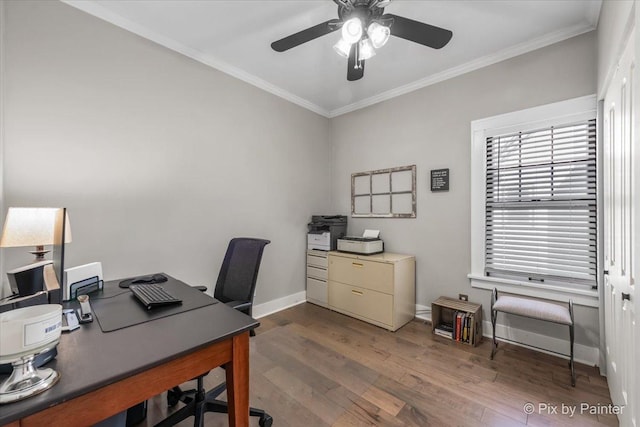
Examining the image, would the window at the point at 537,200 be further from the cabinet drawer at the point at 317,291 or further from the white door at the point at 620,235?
the cabinet drawer at the point at 317,291

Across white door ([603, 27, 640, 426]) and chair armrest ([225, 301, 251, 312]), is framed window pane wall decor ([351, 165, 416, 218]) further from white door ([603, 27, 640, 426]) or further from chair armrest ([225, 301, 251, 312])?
chair armrest ([225, 301, 251, 312])

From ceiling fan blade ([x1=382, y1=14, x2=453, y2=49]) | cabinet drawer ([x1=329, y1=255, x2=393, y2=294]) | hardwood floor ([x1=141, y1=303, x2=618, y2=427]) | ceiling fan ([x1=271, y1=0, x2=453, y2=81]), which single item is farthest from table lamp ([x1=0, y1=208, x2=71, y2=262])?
cabinet drawer ([x1=329, y1=255, x2=393, y2=294])

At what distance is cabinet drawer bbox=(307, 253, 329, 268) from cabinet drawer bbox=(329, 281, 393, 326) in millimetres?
250

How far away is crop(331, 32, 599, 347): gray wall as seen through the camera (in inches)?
84.8

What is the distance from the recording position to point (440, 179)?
110 inches

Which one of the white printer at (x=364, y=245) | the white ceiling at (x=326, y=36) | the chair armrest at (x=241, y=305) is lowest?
the chair armrest at (x=241, y=305)

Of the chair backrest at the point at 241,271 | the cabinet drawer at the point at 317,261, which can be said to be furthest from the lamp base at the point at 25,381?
the cabinet drawer at the point at 317,261

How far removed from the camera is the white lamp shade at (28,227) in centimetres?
135

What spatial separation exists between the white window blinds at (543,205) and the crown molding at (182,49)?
92.7 inches

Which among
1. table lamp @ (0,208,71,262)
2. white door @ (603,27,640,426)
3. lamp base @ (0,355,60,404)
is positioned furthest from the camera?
table lamp @ (0,208,71,262)

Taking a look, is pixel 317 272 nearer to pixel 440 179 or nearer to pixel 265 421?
pixel 440 179

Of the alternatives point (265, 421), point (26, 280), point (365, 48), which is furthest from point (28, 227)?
point (365, 48)

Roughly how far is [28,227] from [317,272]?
8.53 feet

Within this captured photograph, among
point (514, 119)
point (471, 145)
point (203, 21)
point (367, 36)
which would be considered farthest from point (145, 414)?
point (514, 119)
